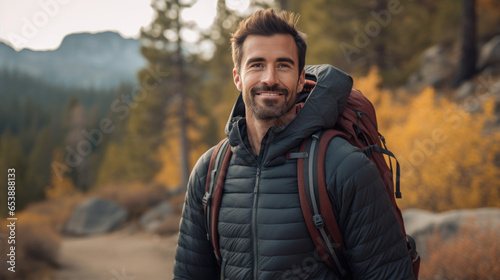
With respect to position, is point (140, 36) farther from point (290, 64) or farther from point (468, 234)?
point (290, 64)

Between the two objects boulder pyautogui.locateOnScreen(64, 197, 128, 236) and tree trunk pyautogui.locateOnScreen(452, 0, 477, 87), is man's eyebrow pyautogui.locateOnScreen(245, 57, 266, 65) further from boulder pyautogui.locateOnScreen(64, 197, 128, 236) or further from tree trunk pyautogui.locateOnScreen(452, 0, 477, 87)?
boulder pyautogui.locateOnScreen(64, 197, 128, 236)

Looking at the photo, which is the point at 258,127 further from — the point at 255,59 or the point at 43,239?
the point at 43,239

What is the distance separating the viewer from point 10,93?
125ft

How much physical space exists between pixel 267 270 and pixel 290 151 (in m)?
0.57

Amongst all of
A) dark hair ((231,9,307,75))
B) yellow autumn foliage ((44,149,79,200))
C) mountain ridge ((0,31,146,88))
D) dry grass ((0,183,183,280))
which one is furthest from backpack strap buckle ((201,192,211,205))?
yellow autumn foliage ((44,149,79,200))

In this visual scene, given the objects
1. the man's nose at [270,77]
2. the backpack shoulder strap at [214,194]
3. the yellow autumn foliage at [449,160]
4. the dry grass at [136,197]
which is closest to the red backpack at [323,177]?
the backpack shoulder strap at [214,194]

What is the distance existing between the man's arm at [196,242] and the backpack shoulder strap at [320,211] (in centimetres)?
63

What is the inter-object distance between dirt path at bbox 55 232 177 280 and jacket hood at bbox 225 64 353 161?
404 inches

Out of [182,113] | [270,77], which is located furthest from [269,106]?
[182,113]

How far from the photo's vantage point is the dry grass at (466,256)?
5.15 metres

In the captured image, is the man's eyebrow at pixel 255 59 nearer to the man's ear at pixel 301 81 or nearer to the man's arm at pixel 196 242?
the man's ear at pixel 301 81

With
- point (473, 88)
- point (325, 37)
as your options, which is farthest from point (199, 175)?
point (325, 37)

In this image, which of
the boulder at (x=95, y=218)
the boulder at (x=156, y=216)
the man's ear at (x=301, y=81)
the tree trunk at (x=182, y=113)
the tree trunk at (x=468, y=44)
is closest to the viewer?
the man's ear at (x=301, y=81)

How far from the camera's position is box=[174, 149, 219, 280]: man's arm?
2.19m
